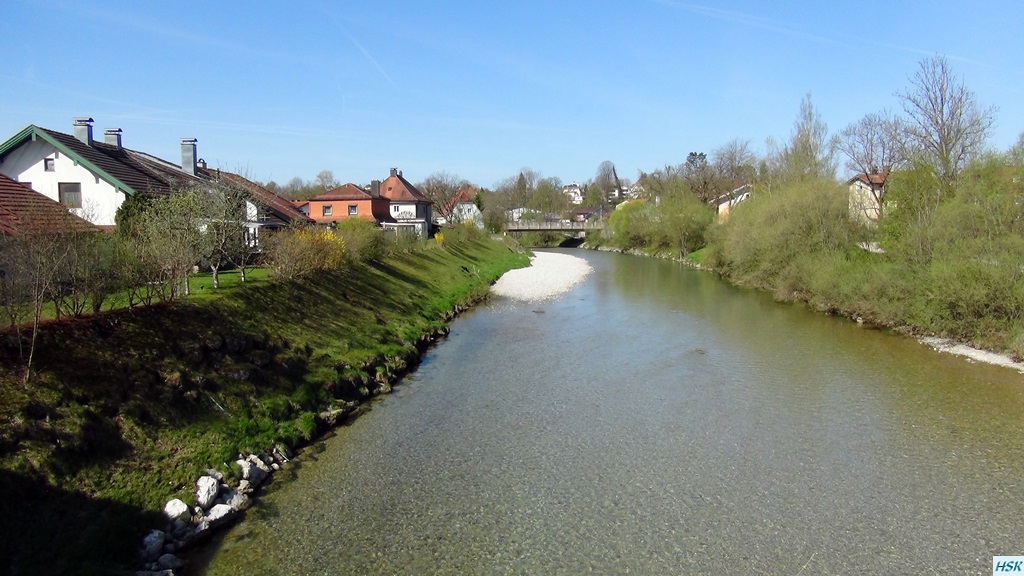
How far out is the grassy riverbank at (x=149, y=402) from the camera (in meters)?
8.94

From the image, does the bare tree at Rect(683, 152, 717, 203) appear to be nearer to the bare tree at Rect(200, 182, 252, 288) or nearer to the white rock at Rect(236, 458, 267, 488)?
the bare tree at Rect(200, 182, 252, 288)

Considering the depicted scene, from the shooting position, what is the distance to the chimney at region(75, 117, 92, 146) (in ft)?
96.1

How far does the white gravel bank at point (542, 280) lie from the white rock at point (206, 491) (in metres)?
28.6

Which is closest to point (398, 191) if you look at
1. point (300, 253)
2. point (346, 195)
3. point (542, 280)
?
point (346, 195)

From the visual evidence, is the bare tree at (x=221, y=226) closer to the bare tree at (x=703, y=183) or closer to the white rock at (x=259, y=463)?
the white rock at (x=259, y=463)

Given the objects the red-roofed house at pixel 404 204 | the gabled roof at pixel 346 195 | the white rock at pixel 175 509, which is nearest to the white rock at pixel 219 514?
the white rock at pixel 175 509

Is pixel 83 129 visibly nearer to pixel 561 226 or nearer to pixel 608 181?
pixel 561 226

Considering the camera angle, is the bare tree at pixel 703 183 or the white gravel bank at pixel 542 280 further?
the bare tree at pixel 703 183

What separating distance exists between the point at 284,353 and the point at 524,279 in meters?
33.5

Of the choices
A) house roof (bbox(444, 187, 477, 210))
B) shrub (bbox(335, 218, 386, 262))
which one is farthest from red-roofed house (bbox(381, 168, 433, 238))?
shrub (bbox(335, 218, 386, 262))

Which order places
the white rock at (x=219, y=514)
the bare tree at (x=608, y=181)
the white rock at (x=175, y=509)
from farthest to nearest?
1. the bare tree at (x=608, y=181)
2. the white rock at (x=219, y=514)
3. the white rock at (x=175, y=509)

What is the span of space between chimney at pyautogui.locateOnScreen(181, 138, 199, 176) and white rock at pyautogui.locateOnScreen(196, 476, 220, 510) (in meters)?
30.6

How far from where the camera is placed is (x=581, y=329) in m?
28.2

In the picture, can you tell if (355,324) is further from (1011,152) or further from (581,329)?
(1011,152)
